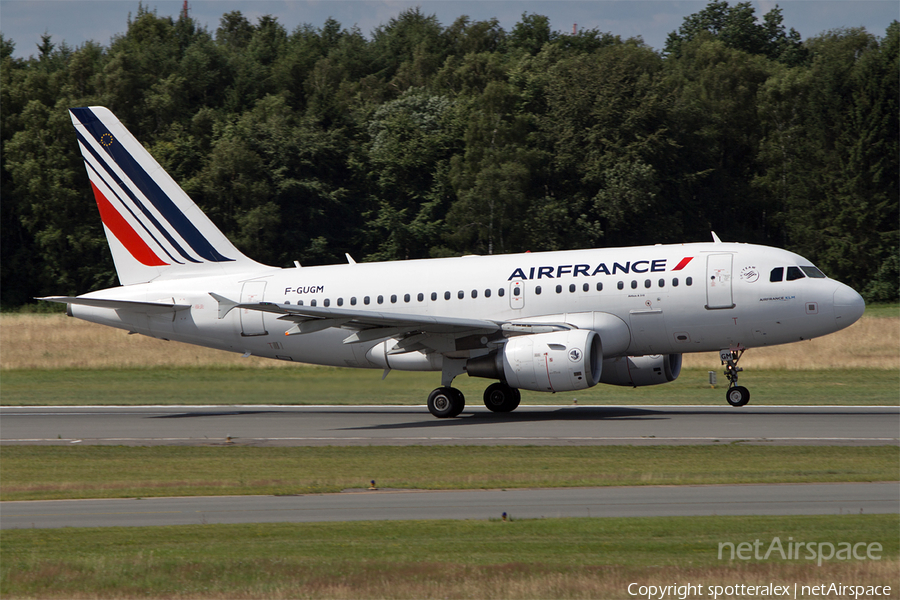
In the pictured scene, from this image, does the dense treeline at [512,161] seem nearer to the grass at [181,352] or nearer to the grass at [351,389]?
the grass at [181,352]

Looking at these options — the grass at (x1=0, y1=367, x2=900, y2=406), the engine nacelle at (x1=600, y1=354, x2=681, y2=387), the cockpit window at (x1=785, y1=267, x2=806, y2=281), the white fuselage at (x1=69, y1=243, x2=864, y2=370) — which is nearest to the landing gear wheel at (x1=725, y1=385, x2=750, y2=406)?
the white fuselage at (x1=69, y1=243, x2=864, y2=370)

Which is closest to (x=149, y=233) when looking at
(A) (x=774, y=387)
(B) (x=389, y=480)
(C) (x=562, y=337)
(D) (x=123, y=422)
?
(D) (x=123, y=422)

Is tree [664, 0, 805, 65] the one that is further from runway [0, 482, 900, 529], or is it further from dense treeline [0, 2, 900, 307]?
runway [0, 482, 900, 529]

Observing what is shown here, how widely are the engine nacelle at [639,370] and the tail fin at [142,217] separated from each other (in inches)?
464

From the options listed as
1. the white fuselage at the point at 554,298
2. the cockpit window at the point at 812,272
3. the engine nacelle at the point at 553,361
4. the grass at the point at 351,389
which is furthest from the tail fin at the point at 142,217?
the cockpit window at the point at 812,272

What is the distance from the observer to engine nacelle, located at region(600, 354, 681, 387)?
Result: 29.0 meters

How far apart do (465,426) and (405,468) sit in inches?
288

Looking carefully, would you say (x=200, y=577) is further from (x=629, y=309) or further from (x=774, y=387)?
(x=774, y=387)

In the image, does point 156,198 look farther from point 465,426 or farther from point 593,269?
point 593,269

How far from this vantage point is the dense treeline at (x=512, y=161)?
236 ft

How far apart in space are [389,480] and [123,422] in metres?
13.8

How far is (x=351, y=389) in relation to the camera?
98.7ft

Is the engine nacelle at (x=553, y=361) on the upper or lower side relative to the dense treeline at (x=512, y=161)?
lower

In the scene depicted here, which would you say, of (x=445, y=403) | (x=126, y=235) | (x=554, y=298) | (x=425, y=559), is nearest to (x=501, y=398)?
(x=445, y=403)
